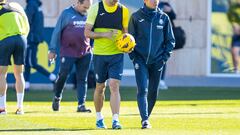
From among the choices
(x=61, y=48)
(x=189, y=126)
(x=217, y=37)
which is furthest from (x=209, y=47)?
(x=189, y=126)

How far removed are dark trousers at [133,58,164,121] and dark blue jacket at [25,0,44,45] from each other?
8.47 meters

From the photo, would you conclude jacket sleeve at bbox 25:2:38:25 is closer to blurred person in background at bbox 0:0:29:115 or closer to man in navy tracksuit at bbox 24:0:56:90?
man in navy tracksuit at bbox 24:0:56:90

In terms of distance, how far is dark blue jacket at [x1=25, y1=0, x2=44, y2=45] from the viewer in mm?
23406

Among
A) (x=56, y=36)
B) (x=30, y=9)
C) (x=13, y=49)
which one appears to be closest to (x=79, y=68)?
(x=56, y=36)

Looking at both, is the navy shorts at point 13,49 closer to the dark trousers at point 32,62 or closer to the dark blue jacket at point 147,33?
the dark blue jacket at point 147,33

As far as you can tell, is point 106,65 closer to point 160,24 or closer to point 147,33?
point 147,33

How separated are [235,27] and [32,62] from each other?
6.46m

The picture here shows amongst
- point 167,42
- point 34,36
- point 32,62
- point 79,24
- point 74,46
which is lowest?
point 32,62

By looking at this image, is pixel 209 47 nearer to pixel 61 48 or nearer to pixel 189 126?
pixel 61 48

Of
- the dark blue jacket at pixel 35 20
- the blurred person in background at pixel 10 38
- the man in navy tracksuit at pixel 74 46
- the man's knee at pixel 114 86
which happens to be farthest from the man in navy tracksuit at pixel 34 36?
the man's knee at pixel 114 86

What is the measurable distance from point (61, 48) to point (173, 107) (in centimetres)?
257

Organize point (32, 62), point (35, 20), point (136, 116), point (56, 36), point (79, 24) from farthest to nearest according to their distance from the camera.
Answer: point (32, 62) < point (35, 20) < point (79, 24) < point (56, 36) < point (136, 116)

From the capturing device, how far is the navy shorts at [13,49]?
17109 mm

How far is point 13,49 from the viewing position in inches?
678
